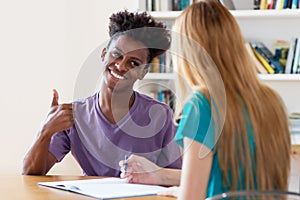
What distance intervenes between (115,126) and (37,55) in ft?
5.10

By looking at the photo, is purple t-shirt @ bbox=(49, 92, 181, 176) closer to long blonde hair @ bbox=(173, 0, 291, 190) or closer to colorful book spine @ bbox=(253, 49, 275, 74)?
long blonde hair @ bbox=(173, 0, 291, 190)

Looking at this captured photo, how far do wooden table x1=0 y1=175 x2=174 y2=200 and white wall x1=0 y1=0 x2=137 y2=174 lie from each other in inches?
60.6

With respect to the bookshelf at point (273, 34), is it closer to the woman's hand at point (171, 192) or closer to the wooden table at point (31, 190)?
the wooden table at point (31, 190)

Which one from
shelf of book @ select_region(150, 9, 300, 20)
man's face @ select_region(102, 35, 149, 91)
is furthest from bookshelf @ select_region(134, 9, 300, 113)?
man's face @ select_region(102, 35, 149, 91)

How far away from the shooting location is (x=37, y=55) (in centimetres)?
367

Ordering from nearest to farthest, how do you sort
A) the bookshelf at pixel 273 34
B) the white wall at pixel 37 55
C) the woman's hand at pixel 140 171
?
the woman's hand at pixel 140 171
the bookshelf at pixel 273 34
the white wall at pixel 37 55

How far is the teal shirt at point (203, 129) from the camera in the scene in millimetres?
1320

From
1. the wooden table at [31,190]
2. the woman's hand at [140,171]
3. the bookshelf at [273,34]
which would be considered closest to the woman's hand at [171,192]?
the wooden table at [31,190]

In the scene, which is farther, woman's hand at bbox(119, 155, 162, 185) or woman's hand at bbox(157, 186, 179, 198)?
woman's hand at bbox(119, 155, 162, 185)

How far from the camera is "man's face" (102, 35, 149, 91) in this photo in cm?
221

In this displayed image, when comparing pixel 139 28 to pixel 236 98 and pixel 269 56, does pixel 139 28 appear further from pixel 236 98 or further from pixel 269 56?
pixel 269 56

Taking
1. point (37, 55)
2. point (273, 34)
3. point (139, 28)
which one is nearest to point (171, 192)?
point (139, 28)

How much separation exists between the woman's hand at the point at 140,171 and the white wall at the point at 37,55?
166 cm

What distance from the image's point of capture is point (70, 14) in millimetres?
3664
